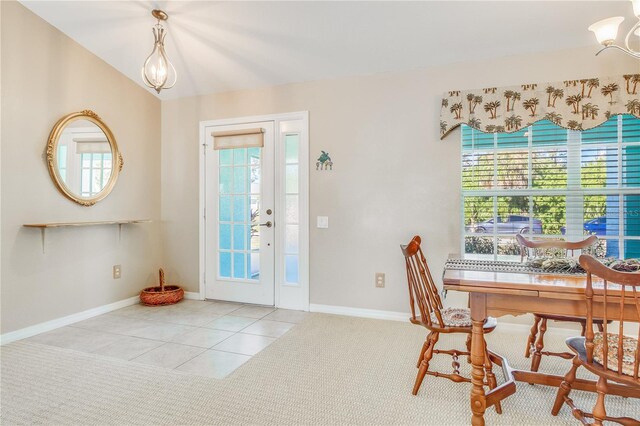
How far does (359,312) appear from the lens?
3.69 m

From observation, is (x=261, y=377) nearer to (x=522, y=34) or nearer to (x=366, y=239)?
(x=366, y=239)

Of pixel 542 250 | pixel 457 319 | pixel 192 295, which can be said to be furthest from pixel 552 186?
pixel 192 295

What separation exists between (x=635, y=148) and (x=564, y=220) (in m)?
0.77

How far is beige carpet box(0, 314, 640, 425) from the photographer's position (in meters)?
1.95

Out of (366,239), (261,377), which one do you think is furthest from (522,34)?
(261,377)

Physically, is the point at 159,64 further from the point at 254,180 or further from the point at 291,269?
the point at 291,269

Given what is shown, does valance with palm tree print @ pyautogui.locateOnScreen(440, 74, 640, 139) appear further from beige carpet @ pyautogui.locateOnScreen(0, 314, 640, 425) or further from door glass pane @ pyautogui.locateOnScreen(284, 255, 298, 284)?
door glass pane @ pyautogui.locateOnScreen(284, 255, 298, 284)

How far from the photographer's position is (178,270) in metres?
4.48

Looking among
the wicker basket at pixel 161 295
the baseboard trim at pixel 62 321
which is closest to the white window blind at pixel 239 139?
the wicker basket at pixel 161 295

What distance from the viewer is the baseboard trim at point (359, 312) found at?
140 inches

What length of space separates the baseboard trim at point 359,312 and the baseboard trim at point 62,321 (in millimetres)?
2133

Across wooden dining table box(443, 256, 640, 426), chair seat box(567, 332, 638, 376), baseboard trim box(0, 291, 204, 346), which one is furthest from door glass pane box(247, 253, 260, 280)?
chair seat box(567, 332, 638, 376)

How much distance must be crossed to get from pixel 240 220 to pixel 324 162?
1208 mm

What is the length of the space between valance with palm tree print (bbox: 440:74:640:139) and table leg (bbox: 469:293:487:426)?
74.0 inches
